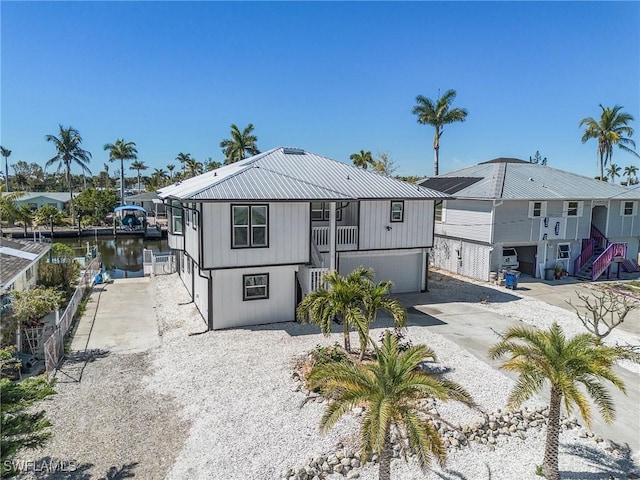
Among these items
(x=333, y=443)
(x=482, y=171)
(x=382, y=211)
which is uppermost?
(x=482, y=171)

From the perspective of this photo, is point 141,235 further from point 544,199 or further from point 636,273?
point 636,273

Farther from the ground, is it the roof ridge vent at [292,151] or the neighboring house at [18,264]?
the roof ridge vent at [292,151]

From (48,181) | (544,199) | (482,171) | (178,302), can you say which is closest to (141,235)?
(178,302)

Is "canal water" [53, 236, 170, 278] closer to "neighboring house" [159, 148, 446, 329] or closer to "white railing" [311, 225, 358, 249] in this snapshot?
"neighboring house" [159, 148, 446, 329]

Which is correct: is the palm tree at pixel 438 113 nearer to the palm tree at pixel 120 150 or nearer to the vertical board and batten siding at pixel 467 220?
the vertical board and batten siding at pixel 467 220

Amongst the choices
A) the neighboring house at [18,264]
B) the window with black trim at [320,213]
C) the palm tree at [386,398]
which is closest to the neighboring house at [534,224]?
the window with black trim at [320,213]

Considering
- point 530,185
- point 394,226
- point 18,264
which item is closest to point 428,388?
point 394,226
